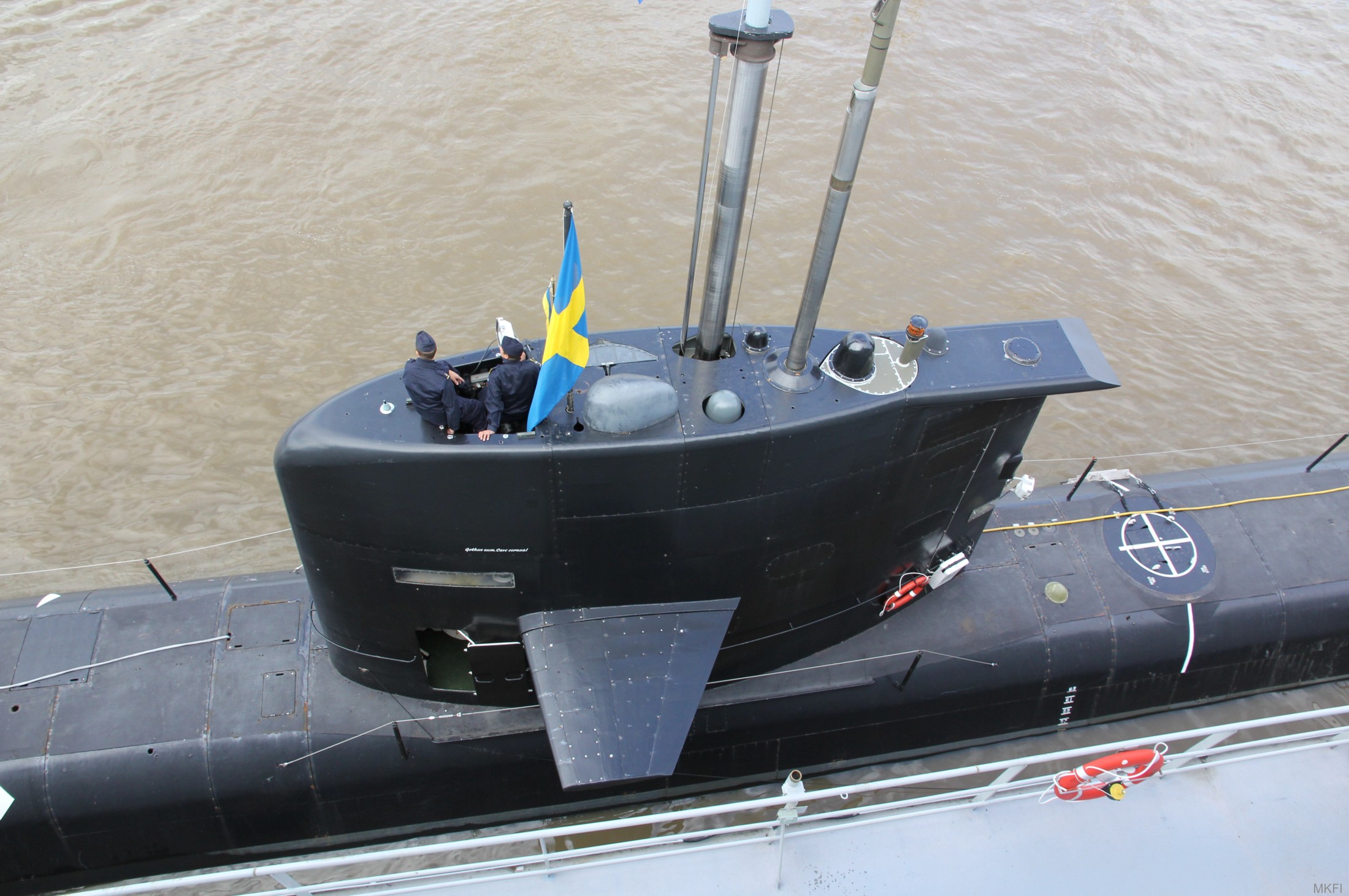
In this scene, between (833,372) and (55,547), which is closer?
(833,372)

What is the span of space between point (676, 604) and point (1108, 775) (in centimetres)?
363

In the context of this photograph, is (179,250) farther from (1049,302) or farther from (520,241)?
(1049,302)

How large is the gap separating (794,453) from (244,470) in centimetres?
1099

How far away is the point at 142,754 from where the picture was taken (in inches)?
341

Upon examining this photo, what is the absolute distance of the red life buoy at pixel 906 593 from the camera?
9.01m

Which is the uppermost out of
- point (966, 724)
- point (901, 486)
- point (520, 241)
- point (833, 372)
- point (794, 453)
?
point (833, 372)

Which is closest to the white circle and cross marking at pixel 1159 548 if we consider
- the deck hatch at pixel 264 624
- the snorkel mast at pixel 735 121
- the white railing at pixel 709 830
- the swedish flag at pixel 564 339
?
the white railing at pixel 709 830

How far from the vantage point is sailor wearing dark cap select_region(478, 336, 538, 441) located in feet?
21.5

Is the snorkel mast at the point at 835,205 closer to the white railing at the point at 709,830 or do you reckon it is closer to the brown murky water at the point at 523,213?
the white railing at the point at 709,830

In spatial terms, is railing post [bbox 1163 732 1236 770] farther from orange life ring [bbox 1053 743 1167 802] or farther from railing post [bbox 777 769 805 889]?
railing post [bbox 777 769 805 889]

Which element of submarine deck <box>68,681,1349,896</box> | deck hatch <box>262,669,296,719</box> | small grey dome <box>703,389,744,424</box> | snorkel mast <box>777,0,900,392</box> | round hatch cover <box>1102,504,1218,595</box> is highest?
snorkel mast <box>777,0,900,392</box>

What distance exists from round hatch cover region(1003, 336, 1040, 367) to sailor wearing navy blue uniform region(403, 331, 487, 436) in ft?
14.1

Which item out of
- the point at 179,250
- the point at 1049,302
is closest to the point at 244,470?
the point at 179,250

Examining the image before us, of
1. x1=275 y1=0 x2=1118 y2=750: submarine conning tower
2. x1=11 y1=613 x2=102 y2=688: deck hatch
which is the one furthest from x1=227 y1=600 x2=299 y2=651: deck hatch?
x1=275 y1=0 x2=1118 y2=750: submarine conning tower
